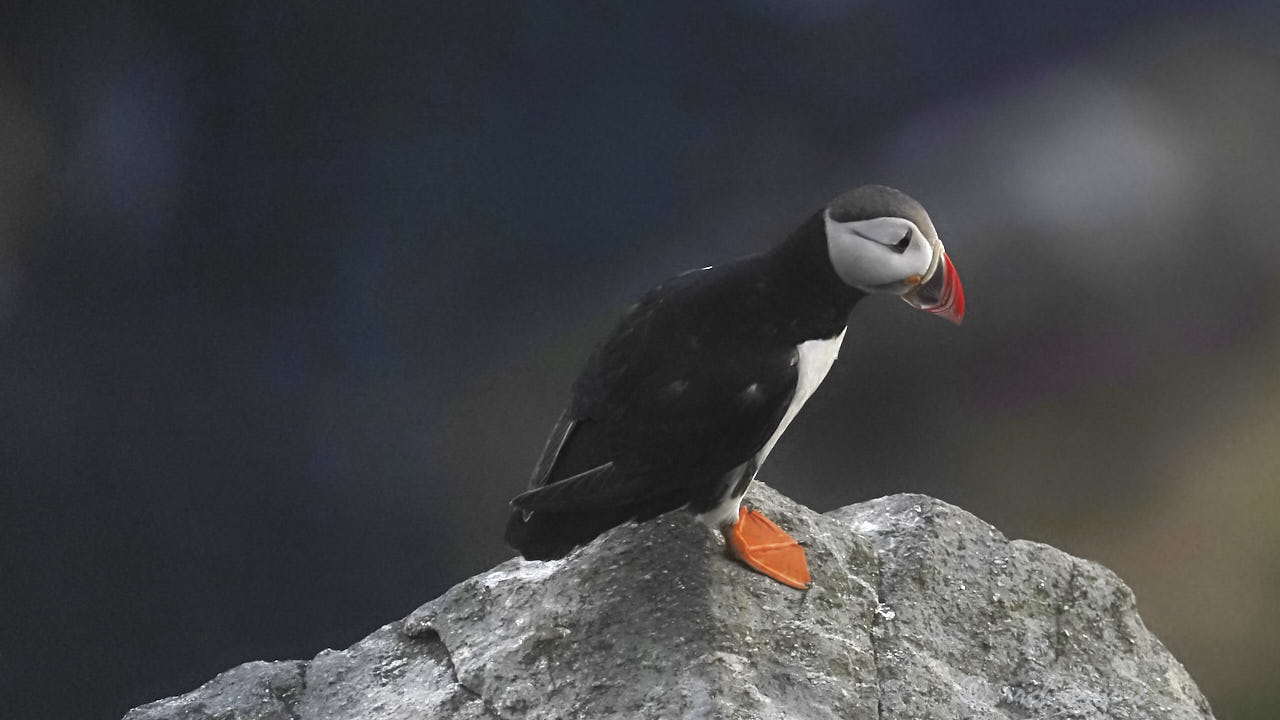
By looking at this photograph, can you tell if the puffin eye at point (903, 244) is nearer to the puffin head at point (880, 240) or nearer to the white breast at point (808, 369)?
the puffin head at point (880, 240)

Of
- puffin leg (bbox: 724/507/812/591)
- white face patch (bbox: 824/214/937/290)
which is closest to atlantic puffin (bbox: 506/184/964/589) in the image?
white face patch (bbox: 824/214/937/290)

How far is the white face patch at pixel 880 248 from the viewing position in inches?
117

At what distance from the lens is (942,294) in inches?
121

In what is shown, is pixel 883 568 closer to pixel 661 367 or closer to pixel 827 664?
pixel 827 664

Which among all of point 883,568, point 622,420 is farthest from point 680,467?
point 883,568

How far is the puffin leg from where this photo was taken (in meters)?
3.34

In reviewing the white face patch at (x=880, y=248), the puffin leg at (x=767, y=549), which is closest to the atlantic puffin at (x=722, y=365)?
the white face patch at (x=880, y=248)

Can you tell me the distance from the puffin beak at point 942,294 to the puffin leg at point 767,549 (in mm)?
621

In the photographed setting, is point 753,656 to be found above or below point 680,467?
below

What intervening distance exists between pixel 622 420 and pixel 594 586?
441 mm

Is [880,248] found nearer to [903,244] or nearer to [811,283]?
[903,244]

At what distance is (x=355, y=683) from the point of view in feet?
11.5

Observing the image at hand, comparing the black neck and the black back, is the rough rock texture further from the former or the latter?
the black neck

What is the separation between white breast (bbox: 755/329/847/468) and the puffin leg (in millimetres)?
255
